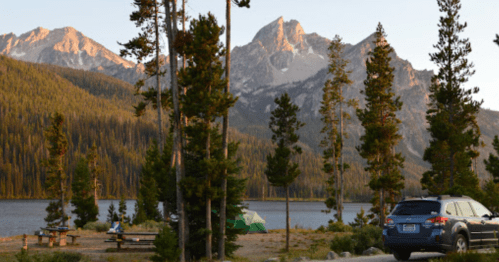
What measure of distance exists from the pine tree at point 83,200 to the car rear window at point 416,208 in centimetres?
4925

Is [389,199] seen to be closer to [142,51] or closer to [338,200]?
[338,200]

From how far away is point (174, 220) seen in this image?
20641 mm

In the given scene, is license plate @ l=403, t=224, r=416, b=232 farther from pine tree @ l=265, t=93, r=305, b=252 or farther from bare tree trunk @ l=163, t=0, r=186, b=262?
pine tree @ l=265, t=93, r=305, b=252

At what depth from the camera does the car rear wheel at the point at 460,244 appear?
42.5 feet

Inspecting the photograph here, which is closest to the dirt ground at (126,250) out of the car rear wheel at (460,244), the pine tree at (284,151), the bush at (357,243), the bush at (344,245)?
the bush at (344,245)

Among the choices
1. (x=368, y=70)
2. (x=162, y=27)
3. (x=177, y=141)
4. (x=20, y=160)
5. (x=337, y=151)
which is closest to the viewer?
(x=177, y=141)

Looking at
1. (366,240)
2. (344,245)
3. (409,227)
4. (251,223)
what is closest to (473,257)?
(409,227)

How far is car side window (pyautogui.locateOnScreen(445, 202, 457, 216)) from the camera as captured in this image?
1321 cm

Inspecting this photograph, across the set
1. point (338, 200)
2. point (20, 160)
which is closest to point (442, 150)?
point (338, 200)

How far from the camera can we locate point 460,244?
1327 centimetres

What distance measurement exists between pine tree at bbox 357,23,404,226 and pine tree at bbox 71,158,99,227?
119 feet

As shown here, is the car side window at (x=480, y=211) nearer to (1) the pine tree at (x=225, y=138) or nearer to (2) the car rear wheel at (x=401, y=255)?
(2) the car rear wheel at (x=401, y=255)

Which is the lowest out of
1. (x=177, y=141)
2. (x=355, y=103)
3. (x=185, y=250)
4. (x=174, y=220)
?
(x=185, y=250)

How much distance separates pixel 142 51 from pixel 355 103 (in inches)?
1002
